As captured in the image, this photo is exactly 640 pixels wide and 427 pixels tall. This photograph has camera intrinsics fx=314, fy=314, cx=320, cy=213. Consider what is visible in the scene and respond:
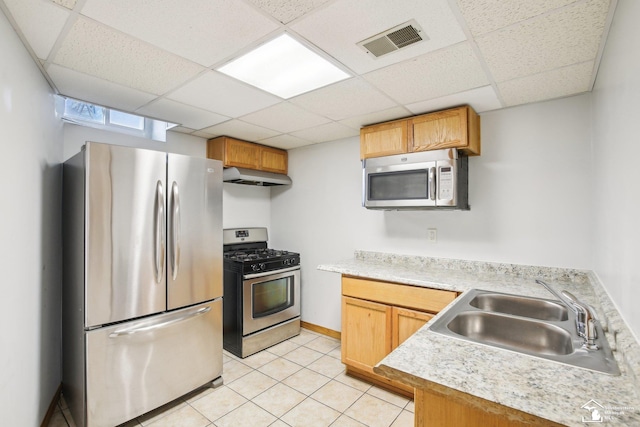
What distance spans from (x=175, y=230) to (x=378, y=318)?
172 cm

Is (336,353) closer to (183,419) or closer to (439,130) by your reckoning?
(183,419)

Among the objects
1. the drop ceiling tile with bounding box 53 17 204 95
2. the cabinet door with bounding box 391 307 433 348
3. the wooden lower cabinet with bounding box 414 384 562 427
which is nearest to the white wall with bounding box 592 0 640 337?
the wooden lower cabinet with bounding box 414 384 562 427

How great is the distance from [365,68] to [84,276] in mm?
2132

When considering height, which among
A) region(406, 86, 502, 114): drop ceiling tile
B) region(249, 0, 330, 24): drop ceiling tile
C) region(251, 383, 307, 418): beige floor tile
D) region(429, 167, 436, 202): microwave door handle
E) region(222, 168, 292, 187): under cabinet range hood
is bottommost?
region(251, 383, 307, 418): beige floor tile

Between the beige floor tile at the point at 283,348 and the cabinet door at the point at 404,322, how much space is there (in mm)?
1258

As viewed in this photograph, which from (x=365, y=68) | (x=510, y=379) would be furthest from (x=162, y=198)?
(x=510, y=379)

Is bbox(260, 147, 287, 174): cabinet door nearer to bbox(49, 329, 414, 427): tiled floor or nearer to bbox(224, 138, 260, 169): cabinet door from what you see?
bbox(224, 138, 260, 169): cabinet door

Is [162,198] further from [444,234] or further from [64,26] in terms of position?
[444,234]

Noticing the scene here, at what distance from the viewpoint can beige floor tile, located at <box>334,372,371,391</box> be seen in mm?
2559

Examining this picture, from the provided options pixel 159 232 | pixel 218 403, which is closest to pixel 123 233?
pixel 159 232

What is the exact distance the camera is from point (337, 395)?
8.02ft

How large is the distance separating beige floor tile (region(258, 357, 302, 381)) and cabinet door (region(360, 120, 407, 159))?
207 cm

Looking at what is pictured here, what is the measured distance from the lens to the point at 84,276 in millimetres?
1922

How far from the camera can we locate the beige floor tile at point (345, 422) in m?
2.09
